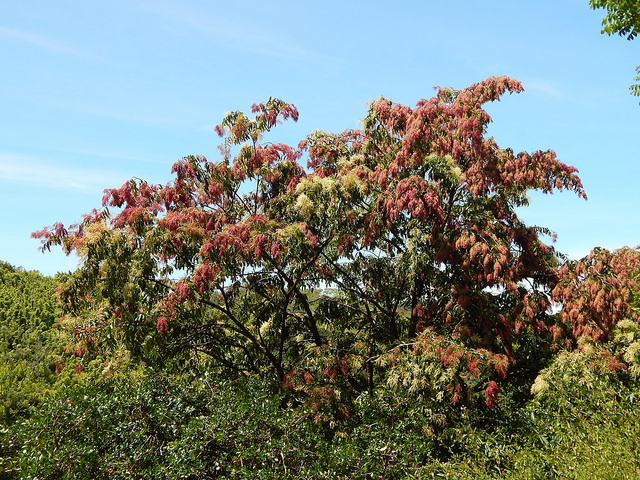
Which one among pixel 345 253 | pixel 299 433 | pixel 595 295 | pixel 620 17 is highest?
pixel 620 17

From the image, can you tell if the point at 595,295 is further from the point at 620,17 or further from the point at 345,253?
the point at 620,17

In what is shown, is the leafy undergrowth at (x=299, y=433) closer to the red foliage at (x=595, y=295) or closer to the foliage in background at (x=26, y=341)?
the red foliage at (x=595, y=295)

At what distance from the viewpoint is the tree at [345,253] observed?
7.70 metres

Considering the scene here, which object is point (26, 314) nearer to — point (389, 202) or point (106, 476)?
point (106, 476)

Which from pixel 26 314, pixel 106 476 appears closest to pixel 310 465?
pixel 106 476

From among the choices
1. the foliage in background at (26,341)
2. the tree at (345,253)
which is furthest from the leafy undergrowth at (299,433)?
the foliage in background at (26,341)

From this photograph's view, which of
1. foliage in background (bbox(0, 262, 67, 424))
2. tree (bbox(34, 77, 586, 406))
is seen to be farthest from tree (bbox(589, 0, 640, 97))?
foliage in background (bbox(0, 262, 67, 424))

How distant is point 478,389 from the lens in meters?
8.27

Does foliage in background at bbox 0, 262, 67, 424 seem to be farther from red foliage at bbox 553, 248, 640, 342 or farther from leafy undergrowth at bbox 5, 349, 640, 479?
red foliage at bbox 553, 248, 640, 342

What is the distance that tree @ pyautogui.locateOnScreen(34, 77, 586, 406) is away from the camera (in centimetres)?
770

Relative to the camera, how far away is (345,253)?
8555 millimetres

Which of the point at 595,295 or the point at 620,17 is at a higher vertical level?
the point at 620,17

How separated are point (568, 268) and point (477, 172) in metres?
1.95

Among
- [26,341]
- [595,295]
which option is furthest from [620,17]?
[26,341]
